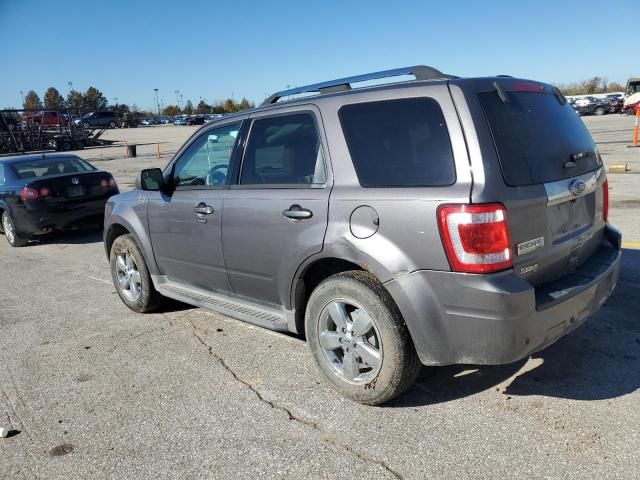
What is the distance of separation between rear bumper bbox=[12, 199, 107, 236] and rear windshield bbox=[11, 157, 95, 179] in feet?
2.13

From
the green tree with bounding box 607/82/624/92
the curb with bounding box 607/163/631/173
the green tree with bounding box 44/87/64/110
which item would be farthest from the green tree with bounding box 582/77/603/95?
the green tree with bounding box 44/87/64/110

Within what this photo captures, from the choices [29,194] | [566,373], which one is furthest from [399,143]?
[29,194]

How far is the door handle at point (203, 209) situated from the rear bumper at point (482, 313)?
5.65ft

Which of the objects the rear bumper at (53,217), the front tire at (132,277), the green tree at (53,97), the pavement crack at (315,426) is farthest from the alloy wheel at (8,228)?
the green tree at (53,97)

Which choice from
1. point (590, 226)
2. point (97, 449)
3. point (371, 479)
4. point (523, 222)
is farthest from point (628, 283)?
point (97, 449)

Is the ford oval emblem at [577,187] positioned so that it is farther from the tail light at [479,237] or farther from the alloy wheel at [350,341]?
the alloy wheel at [350,341]

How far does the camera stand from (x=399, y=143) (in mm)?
3088

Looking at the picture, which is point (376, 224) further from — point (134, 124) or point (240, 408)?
point (134, 124)

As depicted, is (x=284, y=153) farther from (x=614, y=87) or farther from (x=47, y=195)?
(x=614, y=87)

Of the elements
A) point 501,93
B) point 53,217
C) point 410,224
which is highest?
point 501,93

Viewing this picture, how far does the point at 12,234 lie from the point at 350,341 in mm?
8057

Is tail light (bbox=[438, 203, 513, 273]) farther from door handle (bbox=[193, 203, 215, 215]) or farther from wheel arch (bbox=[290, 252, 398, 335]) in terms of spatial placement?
door handle (bbox=[193, 203, 215, 215])

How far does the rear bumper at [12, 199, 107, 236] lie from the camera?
8.79 metres

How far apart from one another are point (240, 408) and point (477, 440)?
1408mm
